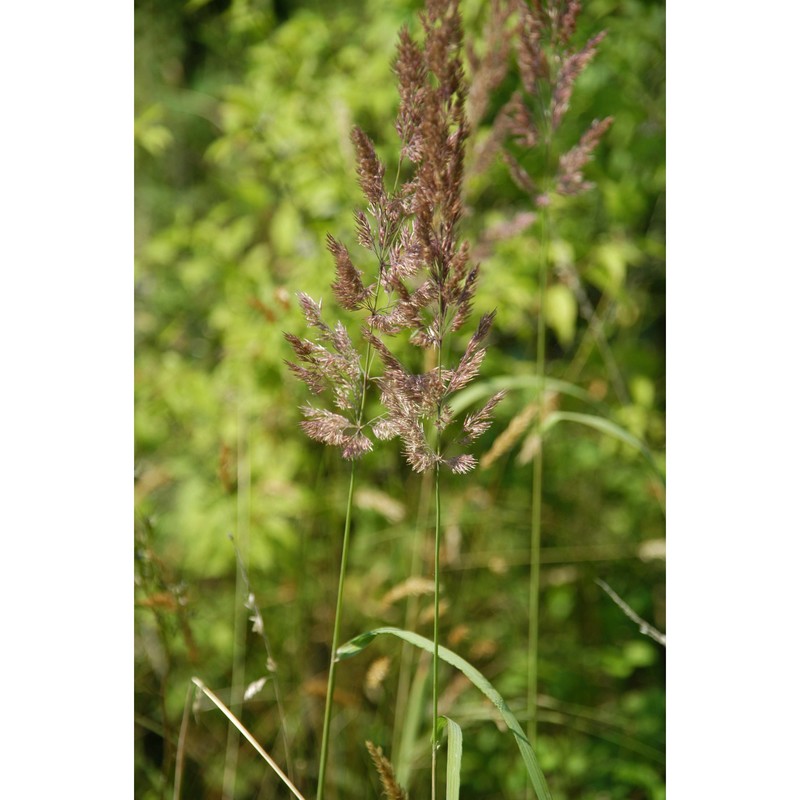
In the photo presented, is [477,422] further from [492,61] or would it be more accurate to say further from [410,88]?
[492,61]

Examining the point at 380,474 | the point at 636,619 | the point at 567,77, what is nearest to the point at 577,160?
the point at 567,77

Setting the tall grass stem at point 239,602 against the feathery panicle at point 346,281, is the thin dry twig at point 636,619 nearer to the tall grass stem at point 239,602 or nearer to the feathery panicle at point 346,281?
the feathery panicle at point 346,281

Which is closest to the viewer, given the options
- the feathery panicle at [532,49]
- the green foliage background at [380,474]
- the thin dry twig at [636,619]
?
the thin dry twig at [636,619]

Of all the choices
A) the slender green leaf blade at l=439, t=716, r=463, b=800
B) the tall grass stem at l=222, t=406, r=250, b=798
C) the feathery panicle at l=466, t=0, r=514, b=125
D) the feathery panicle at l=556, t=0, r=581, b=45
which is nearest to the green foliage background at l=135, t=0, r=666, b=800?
the tall grass stem at l=222, t=406, r=250, b=798

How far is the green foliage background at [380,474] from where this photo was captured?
130 centimetres

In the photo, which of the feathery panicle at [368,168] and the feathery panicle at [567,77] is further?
the feathery panicle at [567,77]

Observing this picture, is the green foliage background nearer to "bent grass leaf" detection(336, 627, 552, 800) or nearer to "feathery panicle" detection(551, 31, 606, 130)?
"feathery panicle" detection(551, 31, 606, 130)

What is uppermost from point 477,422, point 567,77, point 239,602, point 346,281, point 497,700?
point 567,77

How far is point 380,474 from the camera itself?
158 centimetres

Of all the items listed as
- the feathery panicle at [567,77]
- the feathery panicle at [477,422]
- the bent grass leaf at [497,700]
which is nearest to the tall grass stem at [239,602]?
the bent grass leaf at [497,700]

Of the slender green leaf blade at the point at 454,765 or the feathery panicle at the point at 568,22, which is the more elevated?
the feathery panicle at the point at 568,22

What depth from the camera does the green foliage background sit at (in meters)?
1.30

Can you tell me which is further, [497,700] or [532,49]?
[532,49]
